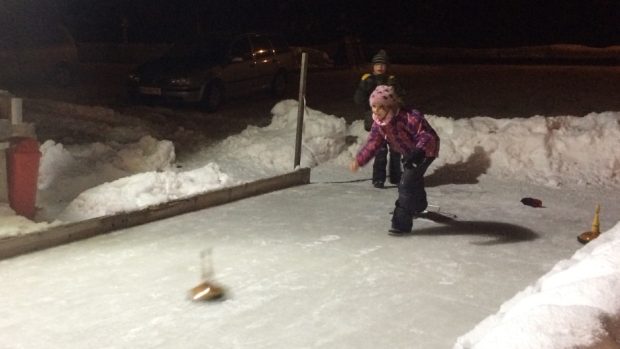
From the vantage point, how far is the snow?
471cm

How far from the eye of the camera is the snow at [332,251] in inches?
185

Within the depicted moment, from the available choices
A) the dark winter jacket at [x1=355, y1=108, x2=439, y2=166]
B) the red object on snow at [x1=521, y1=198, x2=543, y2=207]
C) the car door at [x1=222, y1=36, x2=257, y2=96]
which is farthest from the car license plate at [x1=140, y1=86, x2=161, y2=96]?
the dark winter jacket at [x1=355, y1=108, x2=439, y2=166]

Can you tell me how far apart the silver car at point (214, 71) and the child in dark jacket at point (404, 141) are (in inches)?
333

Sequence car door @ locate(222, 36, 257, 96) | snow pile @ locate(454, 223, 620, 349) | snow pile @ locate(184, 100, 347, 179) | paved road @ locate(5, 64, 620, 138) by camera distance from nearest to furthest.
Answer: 1. snow pile @ locate(454, 223, 620, 349)
2. snow pile @ locate(184, 100, 347, 179)
3. paved road @ locate(5, 64, 620, 138)
4. car door @ locate(222, 36, 257, 96)

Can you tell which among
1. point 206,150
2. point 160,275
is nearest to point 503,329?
point 160,275

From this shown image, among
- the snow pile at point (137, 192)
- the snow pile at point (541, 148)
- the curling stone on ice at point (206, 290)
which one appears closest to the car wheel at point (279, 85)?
the snow pile at point (541, 148)

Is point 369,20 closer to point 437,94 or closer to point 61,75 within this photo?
point 437,94

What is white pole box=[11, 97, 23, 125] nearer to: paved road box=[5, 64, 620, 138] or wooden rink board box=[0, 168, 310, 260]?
wooden rink board box=[0, 168, 310, 260]

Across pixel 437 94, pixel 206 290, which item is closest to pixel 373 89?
pixel 206 290

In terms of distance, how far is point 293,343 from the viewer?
15.5ft

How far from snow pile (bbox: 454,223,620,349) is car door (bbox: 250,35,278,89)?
508 inches

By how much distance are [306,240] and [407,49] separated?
85.2ft

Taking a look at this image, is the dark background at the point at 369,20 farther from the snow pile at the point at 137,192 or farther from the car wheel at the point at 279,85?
the snow pile at the point at 137,192

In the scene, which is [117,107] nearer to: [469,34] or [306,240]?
[306,240]
